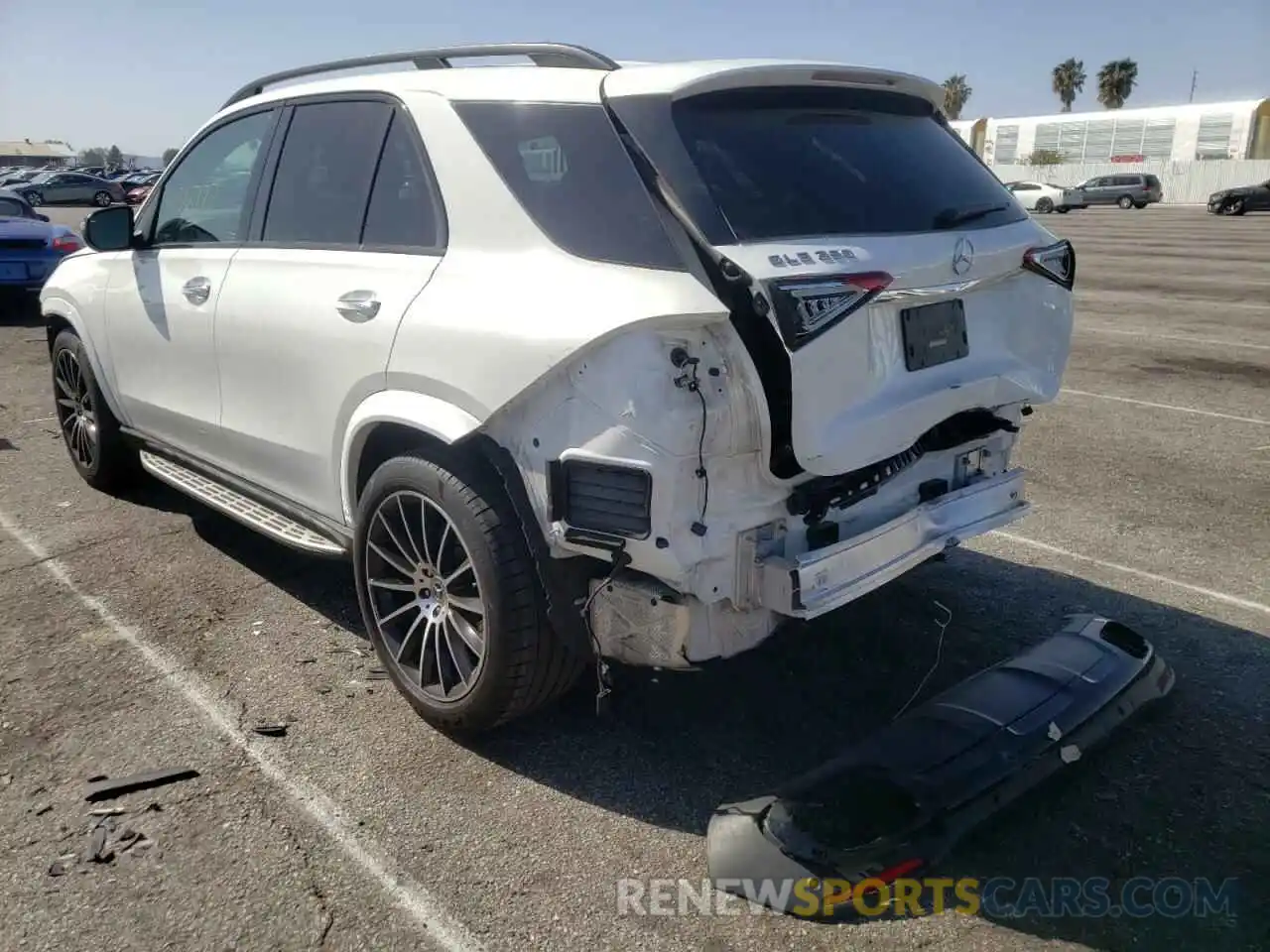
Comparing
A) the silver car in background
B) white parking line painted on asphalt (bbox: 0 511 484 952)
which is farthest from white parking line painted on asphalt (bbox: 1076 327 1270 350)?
the silver car in background

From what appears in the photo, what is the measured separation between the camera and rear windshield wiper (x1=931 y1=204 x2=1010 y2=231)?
128 inches

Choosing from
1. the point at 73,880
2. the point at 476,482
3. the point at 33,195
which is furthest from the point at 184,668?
the point at 33,195

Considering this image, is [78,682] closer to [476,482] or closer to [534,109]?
[476,482]

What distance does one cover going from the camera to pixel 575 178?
3.04 meters

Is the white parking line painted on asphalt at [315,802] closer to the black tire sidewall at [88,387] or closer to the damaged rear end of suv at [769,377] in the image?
the damaged rear end of suv at [769,377]

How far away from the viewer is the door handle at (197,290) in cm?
442

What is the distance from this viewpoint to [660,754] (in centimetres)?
340

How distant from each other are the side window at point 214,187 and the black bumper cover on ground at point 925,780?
10.4 ft

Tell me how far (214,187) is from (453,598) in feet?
8.17

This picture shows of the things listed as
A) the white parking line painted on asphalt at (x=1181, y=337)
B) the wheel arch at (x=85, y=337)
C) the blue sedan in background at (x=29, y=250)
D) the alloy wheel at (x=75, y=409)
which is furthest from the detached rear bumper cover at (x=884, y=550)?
the blue sedan in background at (x=29, y=250)

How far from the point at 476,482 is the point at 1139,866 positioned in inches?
82.9

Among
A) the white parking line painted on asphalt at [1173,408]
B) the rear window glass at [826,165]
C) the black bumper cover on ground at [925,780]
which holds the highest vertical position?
the rear window glass at [826,165]

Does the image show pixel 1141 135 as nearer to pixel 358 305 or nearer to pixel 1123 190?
pixel 1123 190

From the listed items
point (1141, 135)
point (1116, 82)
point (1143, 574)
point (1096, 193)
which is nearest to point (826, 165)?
point (1143, 574)
